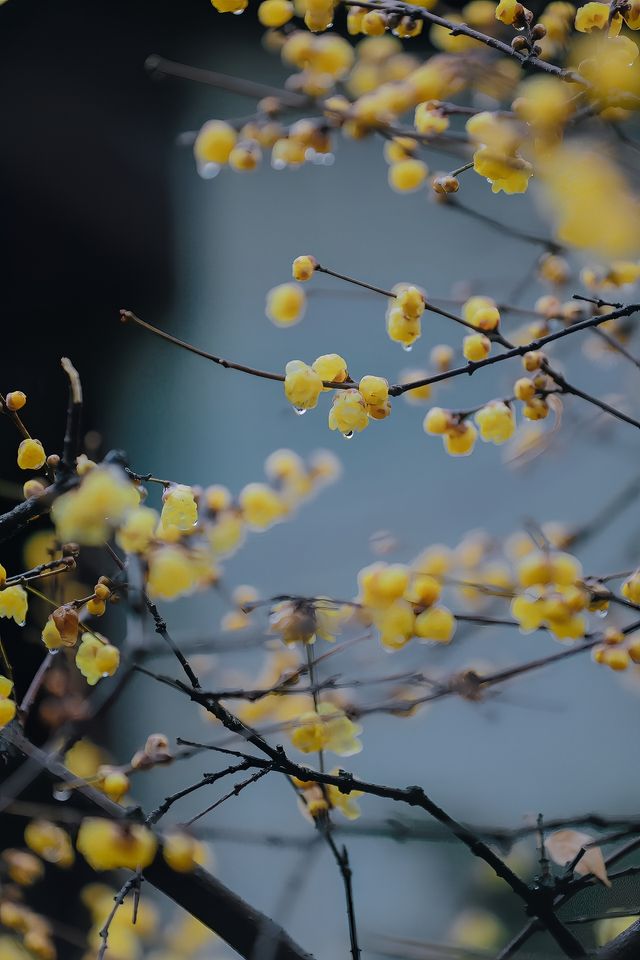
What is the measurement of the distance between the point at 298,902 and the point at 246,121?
102 centimetres

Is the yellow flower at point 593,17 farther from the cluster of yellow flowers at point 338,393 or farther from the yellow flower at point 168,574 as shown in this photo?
the yellow flower at point 168,574

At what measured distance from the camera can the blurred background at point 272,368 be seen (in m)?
1.09

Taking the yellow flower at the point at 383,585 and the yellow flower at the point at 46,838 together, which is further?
the yellow flower at the point at 46,838

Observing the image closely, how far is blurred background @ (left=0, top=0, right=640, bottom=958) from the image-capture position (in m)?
1.09

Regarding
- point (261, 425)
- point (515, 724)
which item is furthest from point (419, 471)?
point (515, 724)

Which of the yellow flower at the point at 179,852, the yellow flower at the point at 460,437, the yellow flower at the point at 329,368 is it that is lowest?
the yellow flower at the point at 179,852

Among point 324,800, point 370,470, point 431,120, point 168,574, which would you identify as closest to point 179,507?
point 168,574

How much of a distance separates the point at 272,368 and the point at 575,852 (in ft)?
2.96

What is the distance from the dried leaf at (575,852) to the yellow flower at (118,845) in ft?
1.10

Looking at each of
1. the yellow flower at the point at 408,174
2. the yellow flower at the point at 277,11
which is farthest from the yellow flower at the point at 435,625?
the yellow flower at the point at 277,11

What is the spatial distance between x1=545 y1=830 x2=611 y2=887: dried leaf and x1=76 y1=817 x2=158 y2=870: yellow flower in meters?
0.33

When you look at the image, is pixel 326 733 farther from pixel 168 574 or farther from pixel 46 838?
pixel 46 838

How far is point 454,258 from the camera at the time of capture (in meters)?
1.31

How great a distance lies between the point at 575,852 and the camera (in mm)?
607
